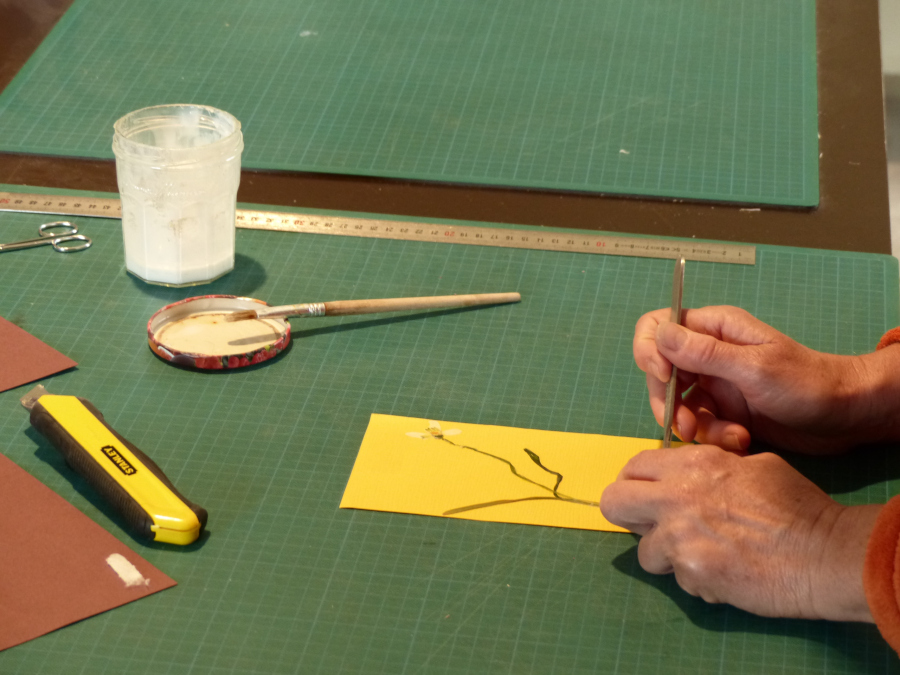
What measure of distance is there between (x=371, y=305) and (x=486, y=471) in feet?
1.14

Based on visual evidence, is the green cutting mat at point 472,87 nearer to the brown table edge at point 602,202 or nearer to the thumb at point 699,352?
the brown table edge at point 602,202

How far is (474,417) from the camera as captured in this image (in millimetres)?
1274

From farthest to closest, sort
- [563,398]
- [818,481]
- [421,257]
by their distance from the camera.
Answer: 1. [421,257]
2. [563,398]
3. [818,481]

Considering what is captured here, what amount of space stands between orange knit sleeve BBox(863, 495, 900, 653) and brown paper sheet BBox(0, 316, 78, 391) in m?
0.97

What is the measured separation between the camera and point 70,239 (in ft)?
5.21

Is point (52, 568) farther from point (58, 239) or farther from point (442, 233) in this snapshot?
point (442, 233)

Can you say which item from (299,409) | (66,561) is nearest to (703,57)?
(299,409)

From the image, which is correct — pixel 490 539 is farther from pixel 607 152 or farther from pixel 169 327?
pixel 607 152

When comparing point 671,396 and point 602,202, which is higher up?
point 671,396

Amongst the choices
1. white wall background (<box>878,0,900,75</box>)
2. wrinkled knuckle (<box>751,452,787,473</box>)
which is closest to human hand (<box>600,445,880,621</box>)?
wrinkled knuckle (<box>751,452,787,473</box>)

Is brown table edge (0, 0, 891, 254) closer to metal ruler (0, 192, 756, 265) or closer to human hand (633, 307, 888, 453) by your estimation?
metal ruler (0, 192, 756, 265)

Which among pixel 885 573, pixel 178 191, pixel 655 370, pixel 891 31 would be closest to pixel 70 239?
pixel 178 191

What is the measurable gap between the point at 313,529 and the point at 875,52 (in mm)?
1684

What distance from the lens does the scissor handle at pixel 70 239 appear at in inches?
61.6
